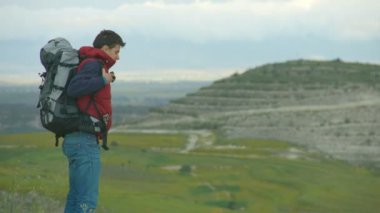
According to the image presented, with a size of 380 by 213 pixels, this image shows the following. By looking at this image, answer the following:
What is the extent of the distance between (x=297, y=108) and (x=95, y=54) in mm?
108212

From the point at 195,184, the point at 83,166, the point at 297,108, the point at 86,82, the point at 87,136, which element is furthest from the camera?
the point at 297,108

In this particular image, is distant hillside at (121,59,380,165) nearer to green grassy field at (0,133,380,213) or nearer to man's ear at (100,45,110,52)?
green grassy field at (0,133,380,213)

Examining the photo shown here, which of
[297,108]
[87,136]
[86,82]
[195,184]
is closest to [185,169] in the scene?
[195,184]

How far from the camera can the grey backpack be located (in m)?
9.97

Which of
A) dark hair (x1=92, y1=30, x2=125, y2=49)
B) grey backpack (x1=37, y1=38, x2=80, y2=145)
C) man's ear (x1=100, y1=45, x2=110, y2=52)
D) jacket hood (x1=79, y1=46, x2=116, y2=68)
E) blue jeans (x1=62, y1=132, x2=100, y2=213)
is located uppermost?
dark hair (x1=92, y1=30, x2=125, y2=49)

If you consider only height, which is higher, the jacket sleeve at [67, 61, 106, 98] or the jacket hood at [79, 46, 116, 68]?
the jacket hood at [79, 46, 116, 68]

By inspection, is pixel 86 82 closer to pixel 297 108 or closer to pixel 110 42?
pixel 110 42

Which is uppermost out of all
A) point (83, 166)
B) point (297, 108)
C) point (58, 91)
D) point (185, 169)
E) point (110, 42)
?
point (110, 42)

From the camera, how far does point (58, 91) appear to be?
33.0 feet

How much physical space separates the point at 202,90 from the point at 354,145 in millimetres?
60565

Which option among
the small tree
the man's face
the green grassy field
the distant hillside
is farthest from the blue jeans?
the distant hillside

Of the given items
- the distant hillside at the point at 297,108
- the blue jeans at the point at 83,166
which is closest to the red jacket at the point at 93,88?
the blue jeans at the point at 83,166

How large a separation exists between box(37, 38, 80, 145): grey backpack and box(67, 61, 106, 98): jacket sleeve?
0.53ft

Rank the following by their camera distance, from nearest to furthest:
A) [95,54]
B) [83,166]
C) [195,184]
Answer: [83,166], [95,54], [195,184]
